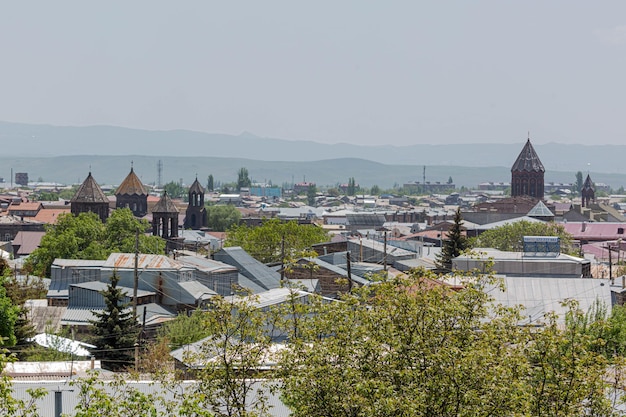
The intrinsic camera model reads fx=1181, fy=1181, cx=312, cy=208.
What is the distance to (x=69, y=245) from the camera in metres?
63.3

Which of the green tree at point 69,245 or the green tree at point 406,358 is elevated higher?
the green tree at point 406,358

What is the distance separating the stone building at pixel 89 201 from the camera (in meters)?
88.9

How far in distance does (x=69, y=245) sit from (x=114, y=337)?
1086 inches

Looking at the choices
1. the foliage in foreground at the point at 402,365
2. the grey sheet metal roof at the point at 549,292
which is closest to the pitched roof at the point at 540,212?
the grey sheet metal roof at the point at 549,292

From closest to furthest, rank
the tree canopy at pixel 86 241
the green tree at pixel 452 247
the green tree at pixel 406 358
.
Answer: the green tree at pixel 406 358 → the tree canopy at pixel 86 241 → the green tree at pixel 452 247

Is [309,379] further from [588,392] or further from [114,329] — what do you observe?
[114,329]

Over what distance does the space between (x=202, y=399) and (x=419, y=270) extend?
4.69 m

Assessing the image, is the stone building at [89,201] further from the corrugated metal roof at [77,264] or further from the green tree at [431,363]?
the green tree at [431,363]

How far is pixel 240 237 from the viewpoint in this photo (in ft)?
238

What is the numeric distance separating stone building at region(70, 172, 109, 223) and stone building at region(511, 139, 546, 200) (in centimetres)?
6014

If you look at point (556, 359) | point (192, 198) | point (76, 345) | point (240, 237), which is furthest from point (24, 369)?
point (192, 198)

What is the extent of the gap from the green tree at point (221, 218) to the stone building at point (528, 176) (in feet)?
107

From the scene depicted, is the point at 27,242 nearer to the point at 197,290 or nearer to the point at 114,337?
the point at 197,290

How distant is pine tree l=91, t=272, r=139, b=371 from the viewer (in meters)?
35.8
